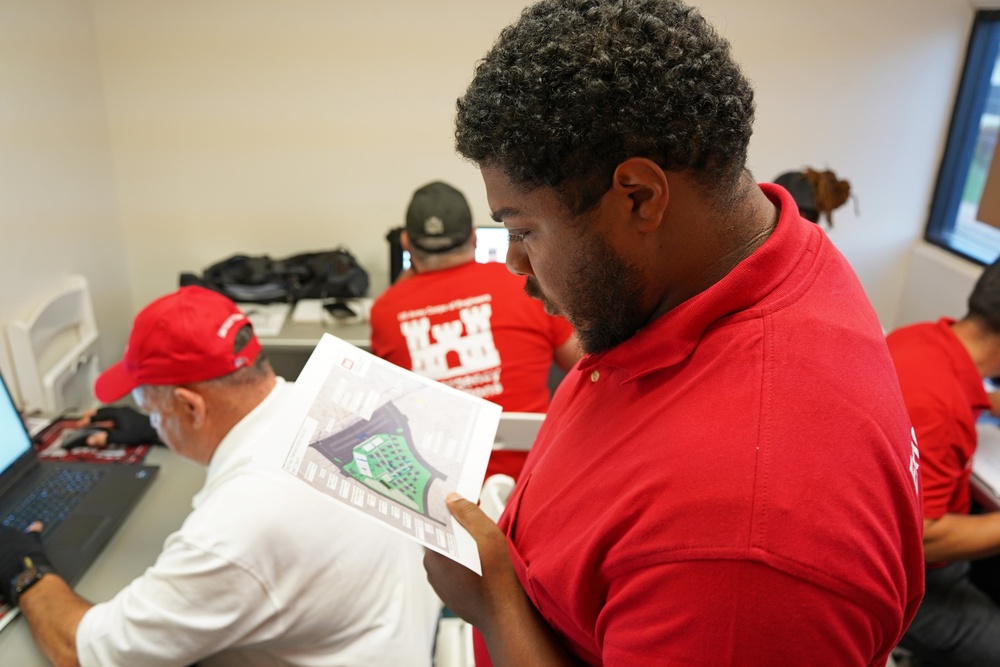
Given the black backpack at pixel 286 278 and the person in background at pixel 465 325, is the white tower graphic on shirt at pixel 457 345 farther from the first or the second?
the black backpack at pixel 286 278

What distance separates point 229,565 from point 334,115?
2203 mm

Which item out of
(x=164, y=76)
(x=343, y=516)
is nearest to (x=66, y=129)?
(x=164, y=76)

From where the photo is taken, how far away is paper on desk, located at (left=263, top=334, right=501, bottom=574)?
0.86 m

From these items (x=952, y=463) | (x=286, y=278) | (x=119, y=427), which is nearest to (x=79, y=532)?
(x=119, y=427)

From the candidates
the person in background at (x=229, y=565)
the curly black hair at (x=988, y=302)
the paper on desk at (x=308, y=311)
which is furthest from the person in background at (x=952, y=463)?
the paper on desk at (x=308, y=311)

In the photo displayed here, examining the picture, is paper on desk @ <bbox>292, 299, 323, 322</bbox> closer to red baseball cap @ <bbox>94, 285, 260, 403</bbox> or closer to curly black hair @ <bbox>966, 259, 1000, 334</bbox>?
red baseball cap @ <bbox>94, 285, 260, 403</bbox>

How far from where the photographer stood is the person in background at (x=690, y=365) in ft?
1.70

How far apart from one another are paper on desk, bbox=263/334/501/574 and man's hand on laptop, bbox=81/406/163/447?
101cm

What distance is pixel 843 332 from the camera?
1.99ft

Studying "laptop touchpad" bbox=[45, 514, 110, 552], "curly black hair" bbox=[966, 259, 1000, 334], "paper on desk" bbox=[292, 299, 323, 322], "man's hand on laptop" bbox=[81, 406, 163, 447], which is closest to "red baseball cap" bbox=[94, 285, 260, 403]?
"laptop touchpad" bbox=[45, 514, 110, 552]

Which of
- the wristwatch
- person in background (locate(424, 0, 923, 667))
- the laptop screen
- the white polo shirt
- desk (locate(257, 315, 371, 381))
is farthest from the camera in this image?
desk (locate(257, 315, 371, 381))

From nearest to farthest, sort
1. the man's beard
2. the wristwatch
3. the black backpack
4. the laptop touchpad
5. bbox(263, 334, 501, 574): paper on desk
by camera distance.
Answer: the man's beard → bbox(263, 334, 501, 574): paper on desk → the wristwatch → the laptop touchpad → the black backpack

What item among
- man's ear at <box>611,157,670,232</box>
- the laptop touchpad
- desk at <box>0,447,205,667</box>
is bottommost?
desk at <box>0,447,205,667</box>

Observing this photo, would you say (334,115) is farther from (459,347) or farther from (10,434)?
(10,434)
